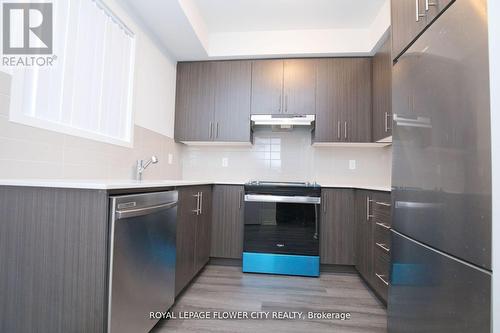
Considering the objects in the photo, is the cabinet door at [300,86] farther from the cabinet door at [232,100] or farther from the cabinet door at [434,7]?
the cabinet door at [434,7]

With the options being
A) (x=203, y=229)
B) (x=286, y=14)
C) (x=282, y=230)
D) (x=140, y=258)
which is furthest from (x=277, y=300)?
(x=286, y=14)

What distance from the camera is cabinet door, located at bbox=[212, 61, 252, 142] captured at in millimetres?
2988

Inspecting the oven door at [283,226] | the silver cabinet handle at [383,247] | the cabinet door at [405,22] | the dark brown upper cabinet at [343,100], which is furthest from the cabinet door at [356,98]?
the cabinet door at [405,22]

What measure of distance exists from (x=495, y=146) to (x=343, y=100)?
225cm

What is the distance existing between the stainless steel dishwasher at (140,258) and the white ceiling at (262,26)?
5.45ft

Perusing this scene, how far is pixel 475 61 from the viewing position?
83cm

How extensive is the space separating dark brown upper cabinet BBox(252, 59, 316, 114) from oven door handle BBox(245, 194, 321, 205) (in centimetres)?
98

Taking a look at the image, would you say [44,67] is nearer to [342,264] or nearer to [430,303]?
[430,303]

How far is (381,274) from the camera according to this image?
1947 millimetres

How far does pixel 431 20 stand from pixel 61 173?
205 cm

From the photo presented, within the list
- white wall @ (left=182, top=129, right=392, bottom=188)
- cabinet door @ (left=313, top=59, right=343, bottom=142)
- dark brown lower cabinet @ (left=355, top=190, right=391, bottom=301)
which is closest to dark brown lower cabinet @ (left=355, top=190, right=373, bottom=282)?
dark brown lower cabinet @ (left=355, top=190, right=391, bottom=301)

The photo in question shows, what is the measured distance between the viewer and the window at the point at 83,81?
1.40 meters

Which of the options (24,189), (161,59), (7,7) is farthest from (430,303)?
(161,59)

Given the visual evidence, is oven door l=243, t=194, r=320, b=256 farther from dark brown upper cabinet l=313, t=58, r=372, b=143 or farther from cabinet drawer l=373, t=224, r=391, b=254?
dark brown upper cabinet l=313, t=58, r=372, b=143
